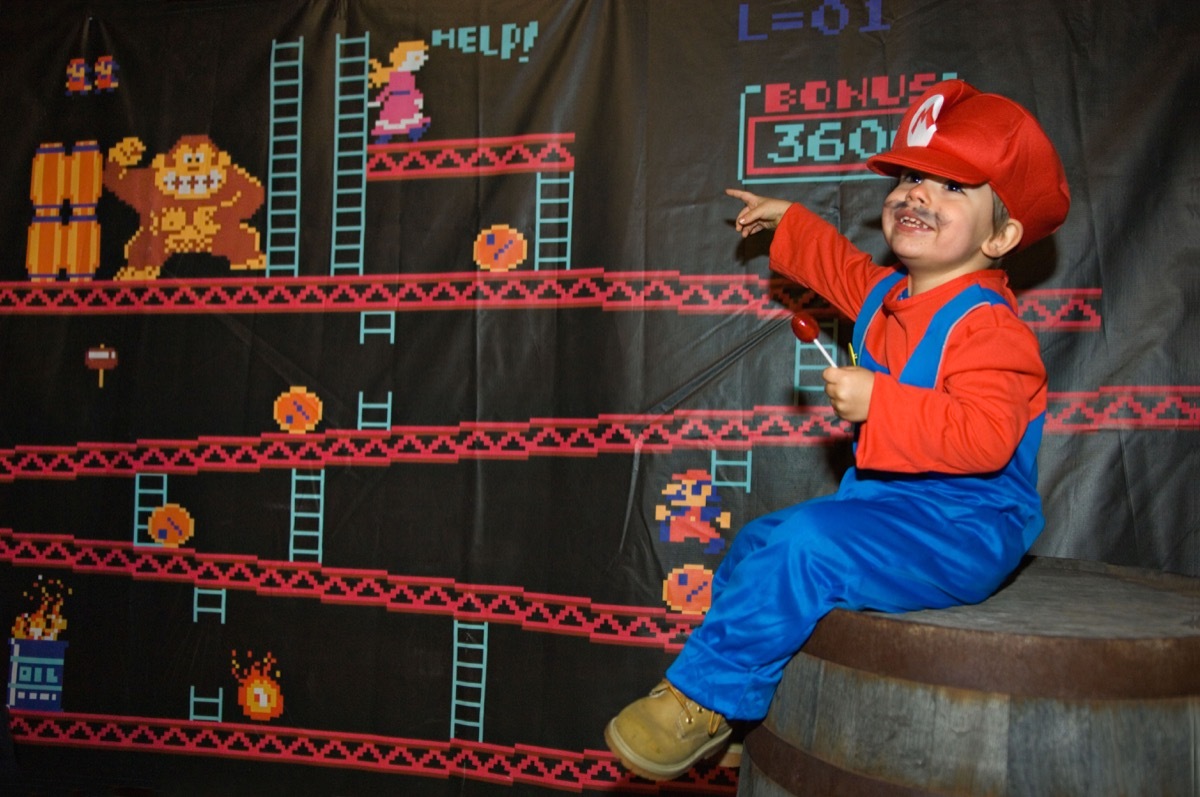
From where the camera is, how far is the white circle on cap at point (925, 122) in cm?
144

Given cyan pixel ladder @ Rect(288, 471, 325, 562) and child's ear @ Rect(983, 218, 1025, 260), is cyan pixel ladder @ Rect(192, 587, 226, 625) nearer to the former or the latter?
cyan pixel ladder @ Rect(288, 471, 325, 562)

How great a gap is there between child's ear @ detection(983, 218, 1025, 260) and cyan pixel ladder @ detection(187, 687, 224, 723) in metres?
1.83

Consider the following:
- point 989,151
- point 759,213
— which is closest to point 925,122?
point 989,151

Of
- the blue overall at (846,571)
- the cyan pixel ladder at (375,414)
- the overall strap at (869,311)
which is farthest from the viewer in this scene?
the cyan pixel ladder at (375,414)

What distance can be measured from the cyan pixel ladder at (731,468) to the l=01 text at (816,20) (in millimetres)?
825

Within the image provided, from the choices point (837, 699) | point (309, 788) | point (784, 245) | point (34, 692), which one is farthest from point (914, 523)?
point (34, 692)

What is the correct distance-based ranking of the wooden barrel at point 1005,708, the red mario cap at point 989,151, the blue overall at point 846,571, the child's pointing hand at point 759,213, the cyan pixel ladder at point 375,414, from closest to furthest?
the wooden barrel at point 1005,708
the blue overall at point 846,571
the red mario cap at point 989,151
the child's pointing hand at point 759,213
the cyan pixel ladder at point 375,414

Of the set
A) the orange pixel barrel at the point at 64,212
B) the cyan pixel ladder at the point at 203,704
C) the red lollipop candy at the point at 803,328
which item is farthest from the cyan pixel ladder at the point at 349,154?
the red lollipop candy at the point at 803,328

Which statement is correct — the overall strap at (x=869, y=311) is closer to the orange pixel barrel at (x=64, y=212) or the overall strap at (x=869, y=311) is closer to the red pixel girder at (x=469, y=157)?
the red pixel girder at (x=469, y=157)

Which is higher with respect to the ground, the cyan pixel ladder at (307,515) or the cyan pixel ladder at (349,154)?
the cyan pixel ladder at (349,154)

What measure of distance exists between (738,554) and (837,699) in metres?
0.31

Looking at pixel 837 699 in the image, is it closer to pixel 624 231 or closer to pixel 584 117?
pixel 624 231

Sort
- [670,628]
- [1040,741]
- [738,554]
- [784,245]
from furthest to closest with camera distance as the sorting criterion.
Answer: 1. [670,628]
2. [784,245]
3. [738,554]
4. [1040,741]

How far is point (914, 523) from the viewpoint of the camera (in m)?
1.32
